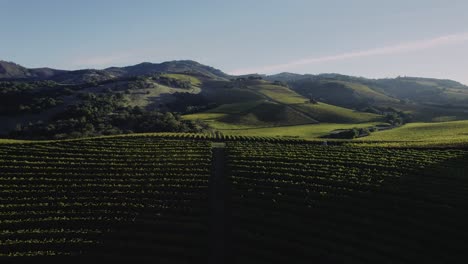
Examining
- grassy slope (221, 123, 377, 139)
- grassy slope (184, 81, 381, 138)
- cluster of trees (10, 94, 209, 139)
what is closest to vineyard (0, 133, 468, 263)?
cluster of trees (10, 94, 209, 139)

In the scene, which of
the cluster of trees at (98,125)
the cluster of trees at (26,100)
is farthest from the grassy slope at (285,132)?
the cluster of trees at (26,100)

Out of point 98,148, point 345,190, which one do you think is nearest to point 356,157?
point 345,190

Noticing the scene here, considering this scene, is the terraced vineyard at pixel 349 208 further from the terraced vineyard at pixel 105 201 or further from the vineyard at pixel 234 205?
the terraced vineyard at pixel 105 201

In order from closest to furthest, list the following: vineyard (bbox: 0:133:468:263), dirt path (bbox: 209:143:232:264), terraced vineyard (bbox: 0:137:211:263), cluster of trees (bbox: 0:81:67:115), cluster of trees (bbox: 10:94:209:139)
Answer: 1. dirt path (bbox: 209:143:232:264)
2. vineyard (bbox: 0:133:468:263)
3. terraced vineyard (bbox: 0:137:211:263)
4. cluster of trees (bbox: 10:94:209:139)
5. cluster of trees (bbox: 0:81:67:115)

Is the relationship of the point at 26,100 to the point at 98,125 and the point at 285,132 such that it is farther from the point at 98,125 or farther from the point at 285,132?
the point at 285,132

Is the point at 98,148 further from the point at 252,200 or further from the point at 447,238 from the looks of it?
the point at 447,238

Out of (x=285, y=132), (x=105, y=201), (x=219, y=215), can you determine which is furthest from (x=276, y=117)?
(x=219, y=215)

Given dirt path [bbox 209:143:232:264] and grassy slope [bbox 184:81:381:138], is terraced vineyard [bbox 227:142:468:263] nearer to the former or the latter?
dirt path [bbox 209:143:232:264]
